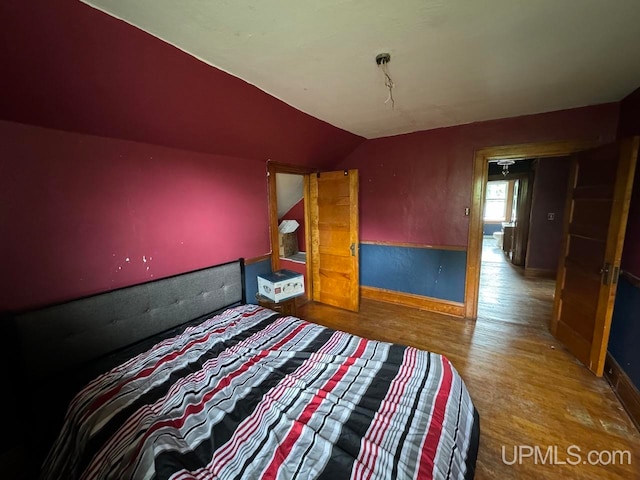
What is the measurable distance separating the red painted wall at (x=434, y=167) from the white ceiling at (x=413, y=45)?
375 mm

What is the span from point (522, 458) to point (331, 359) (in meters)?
1.20

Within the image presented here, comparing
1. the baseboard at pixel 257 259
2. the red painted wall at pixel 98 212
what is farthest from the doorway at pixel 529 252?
the red painted wall at pixel 98 212

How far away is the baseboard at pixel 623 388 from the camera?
168 centimetres

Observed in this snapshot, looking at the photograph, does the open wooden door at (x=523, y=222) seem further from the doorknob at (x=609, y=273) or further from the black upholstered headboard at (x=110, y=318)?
the black upholstered headboard at (x=110, y=318)

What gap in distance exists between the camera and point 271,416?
3.94 ft

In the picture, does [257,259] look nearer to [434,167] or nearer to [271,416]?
[271,416]

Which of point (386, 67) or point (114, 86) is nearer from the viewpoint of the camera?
point (114, 86)

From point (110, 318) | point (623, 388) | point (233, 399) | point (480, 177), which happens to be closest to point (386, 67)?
point (480, 177)

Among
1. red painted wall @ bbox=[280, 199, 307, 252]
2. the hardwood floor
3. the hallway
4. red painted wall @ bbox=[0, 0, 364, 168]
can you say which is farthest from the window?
red painted wall @ bbox=[0, 0, 364, 168]

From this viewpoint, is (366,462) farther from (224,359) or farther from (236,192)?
(236,192)

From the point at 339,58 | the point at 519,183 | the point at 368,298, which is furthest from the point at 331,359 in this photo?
the point at 519,183

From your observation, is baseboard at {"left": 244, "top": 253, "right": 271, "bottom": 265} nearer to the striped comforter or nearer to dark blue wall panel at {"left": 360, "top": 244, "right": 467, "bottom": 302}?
the striped comforter

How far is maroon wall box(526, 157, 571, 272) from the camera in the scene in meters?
4.75

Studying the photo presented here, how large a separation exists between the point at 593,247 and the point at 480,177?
1247mm
